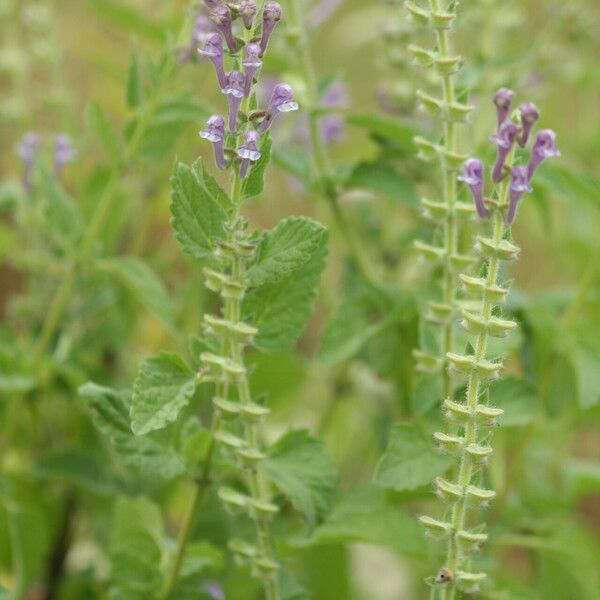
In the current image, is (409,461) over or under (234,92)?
under

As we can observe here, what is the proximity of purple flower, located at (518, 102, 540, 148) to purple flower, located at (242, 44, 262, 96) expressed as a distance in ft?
0.31

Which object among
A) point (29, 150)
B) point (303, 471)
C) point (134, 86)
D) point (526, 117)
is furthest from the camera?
point (29, 150)

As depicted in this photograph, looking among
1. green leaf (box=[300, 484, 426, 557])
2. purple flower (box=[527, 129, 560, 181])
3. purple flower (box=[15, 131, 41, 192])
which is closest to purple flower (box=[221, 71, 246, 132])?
Answer: purple flower (box=[527, 129, 560, 181])

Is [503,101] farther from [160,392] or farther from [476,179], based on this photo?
[160,392]

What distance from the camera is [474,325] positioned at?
0.39m

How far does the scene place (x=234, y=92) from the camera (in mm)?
392

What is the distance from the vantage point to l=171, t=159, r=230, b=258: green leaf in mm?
418

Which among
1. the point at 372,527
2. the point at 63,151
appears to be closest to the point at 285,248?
the point at 372,527

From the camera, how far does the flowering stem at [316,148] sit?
2.06 ft

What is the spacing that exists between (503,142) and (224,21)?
11cm

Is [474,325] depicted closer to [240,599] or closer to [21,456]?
[240,599]

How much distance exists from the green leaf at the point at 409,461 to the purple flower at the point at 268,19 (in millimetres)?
187

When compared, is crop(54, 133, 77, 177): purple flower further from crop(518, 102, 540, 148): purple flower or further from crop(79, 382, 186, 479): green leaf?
crop(518, 102, 540, 148): purple flower

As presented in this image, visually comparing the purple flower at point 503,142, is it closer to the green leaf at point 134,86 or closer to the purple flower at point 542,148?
the purple flower at point 542,148
